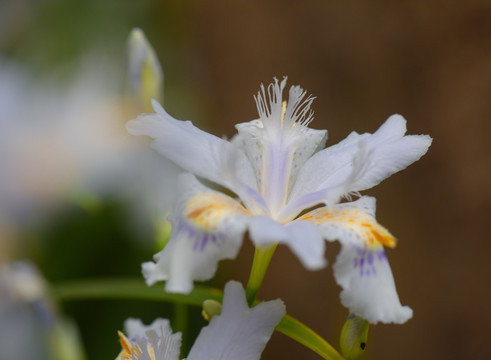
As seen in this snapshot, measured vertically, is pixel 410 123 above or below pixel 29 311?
above

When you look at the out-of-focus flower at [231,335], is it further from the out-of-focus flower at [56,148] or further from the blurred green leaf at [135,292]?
the out-of-focus flower at [56,148]

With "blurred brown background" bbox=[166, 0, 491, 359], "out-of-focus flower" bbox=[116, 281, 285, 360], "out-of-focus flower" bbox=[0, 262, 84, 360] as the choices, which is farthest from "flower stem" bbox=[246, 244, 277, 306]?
"blurred brown background" bbox=[166, 0, 491, 359]

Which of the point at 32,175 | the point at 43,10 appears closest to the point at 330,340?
the point at 32,175

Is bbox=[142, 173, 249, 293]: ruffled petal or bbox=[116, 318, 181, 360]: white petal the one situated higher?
bbox=[142, 173, 249, 293]: ruffled petal

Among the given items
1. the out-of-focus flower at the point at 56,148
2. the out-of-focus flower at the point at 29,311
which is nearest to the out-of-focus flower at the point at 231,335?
the out-of-focus flower at the point at 29,311

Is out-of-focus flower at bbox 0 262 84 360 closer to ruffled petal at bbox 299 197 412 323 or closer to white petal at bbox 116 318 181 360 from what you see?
white petal at bbox 116 318 181 360

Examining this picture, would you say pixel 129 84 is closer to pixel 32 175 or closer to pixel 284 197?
pixel 284 197

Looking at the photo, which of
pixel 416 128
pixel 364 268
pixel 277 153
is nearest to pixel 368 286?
pixel 364 268

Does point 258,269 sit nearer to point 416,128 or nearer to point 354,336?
point 354,336
